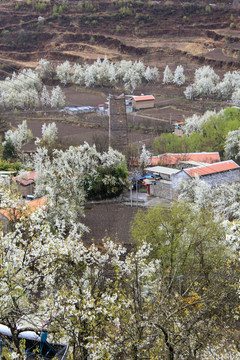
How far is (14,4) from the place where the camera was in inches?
4557

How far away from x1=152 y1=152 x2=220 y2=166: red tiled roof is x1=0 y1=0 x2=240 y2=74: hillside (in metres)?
51.3

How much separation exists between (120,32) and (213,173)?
80.1 metres

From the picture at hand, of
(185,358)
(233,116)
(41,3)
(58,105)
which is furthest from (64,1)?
(185,358)

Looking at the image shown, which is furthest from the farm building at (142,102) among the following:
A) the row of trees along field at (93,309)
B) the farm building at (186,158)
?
the row of trees along field at (93,309)

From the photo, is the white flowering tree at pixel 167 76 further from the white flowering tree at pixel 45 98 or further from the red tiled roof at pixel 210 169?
the red tiled roof at pixel 210 169

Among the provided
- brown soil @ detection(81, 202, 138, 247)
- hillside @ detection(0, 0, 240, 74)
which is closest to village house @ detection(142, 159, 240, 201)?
brown soil @ detection(81, 202, 138, 247)

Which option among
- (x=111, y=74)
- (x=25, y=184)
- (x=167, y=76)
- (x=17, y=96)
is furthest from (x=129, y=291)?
(x=111, y=74)

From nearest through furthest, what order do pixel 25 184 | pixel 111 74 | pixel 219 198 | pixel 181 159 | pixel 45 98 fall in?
pixel 219 198 < pixel 25 184 < pixel 181 159 < pixel 45 98 < pixel 111 74

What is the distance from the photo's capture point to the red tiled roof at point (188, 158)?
96.7 ft

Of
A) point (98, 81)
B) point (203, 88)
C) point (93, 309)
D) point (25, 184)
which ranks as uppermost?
point (93, 309)

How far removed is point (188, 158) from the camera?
29.6m

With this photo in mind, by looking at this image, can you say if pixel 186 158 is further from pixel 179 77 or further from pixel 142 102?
pixel 179 77

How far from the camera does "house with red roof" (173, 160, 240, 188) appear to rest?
987 inches

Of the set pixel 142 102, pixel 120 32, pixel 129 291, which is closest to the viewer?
pixel 129 291
